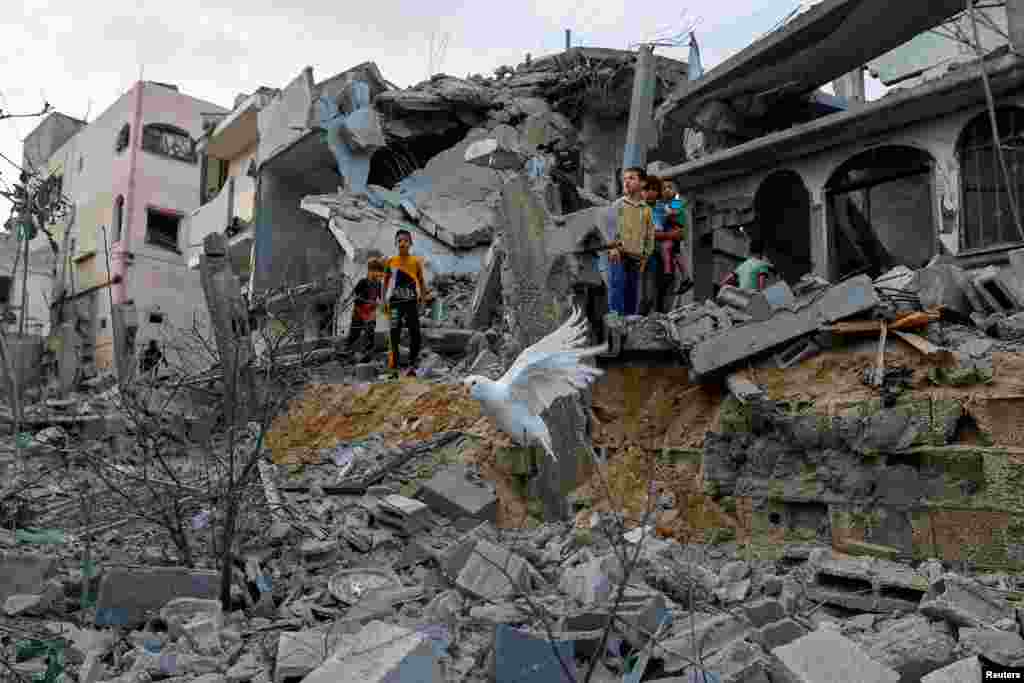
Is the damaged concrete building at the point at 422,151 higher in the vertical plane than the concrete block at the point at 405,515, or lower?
higher

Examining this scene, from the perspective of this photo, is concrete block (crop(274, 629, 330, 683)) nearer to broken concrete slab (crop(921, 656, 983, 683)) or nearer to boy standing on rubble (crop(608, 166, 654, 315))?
broken concrete slab (crop(921, 656, 983, 683))

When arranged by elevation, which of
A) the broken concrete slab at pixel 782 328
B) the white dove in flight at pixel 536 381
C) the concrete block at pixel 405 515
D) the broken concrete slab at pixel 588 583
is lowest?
the broken concrete slab at pixel 588 583

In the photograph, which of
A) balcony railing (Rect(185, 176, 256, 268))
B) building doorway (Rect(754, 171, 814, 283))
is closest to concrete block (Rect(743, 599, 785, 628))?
building doorway (Rect(754, 171, 814, 283))

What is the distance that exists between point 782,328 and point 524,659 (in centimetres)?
380

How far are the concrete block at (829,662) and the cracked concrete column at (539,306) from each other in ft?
10.8

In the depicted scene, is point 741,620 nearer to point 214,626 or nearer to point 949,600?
point 949,600

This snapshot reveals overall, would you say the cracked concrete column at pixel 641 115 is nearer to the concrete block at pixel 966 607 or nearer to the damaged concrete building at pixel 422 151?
the damaged concrete building at pixel 422 151

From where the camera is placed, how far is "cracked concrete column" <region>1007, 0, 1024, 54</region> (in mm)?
7695

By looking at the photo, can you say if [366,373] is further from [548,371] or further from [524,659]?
[524,659]

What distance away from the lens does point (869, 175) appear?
454 inches

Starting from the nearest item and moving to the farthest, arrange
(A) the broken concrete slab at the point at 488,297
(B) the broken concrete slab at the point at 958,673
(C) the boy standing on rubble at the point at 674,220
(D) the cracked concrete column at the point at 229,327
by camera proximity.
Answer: (B) the broken concrete slab at the point at 958,673
(D) the cracked concrete column at the point at 229,327
(C) the boy standing on rubble at the point at 674,220
(A) the broken concrete slab at the point at 488,297

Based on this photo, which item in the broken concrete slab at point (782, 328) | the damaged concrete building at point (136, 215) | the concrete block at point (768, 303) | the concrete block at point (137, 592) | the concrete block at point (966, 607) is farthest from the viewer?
the damaged concrete building at point (136, 215)

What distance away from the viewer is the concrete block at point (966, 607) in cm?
375

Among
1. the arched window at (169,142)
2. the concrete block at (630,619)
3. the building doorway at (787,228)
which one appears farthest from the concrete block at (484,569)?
the arched window at (169,142)
